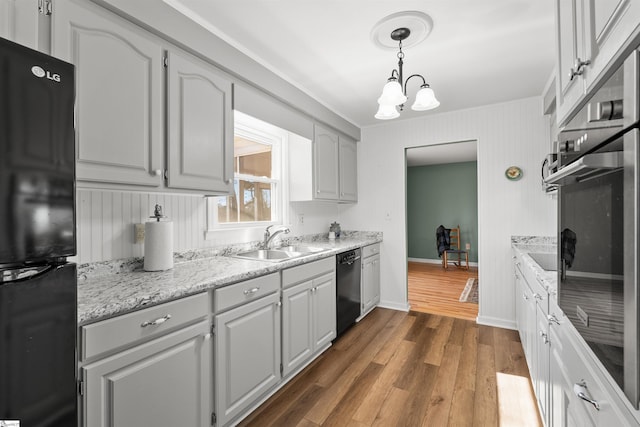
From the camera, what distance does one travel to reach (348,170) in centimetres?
374

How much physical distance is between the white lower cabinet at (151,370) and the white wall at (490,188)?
2792 mm

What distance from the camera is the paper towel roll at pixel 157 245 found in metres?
1.65

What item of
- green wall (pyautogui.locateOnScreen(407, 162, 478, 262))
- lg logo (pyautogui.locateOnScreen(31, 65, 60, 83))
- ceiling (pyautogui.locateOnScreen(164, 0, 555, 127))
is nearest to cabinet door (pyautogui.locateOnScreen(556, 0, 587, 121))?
ceiling (pyautogui.locateOnScreen(164, 0, 555, 127))

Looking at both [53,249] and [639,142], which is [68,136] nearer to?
[53,249]

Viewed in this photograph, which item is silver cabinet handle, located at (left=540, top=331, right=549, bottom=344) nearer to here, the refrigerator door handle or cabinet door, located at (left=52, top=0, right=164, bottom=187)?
the refrigerator door handle

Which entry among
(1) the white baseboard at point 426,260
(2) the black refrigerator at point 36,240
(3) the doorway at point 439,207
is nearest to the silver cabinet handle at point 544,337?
(2) the black refrigerator at point 36,240

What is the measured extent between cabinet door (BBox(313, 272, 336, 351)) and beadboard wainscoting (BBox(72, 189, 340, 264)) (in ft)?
2.60

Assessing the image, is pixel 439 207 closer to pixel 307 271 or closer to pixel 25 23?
pixel 307 271

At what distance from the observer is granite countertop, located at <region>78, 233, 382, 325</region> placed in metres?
1.10

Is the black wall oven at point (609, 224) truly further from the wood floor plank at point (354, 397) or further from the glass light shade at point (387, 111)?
the wood floor plank at point (354, 397)

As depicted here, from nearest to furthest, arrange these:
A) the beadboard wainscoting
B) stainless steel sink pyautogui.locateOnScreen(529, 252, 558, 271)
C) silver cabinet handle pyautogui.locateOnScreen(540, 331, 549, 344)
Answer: silver cabinet handle pyautogui.locateOnScreen(540, 331, 549, 344), the beadboard wainscoting, stainless steel sink pyautogui.locateOnScreen(529, 252, 558, 271)

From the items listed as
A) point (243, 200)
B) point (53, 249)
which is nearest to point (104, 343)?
point (53, 249)

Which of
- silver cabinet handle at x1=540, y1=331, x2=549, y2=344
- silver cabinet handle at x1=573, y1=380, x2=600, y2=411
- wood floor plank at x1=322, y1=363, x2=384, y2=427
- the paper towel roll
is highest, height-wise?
the paper towel roll

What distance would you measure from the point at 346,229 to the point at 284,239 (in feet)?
4.06
